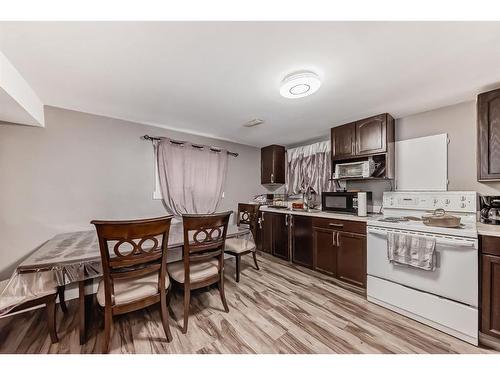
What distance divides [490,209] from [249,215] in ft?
8.84

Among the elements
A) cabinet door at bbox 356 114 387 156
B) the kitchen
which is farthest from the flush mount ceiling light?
cabinet door at bbox 356 114 387 156

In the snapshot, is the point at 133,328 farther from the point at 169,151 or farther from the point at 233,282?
the point at 169,151

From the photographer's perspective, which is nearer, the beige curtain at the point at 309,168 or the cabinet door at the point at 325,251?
the cabinet door at the point at 325,251

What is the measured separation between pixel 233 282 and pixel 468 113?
337 cm

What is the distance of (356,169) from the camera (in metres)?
2.63

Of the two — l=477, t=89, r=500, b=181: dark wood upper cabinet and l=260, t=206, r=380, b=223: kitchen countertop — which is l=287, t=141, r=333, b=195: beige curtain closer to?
l=260, t=206, r=380, b=223: kitchen countertop

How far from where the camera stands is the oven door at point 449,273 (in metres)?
1.51

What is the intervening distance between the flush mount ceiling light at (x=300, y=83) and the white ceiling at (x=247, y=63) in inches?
2.0

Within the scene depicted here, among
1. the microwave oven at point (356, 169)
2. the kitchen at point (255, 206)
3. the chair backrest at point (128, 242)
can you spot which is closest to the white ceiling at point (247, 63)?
the kitchen at point (255, 206)

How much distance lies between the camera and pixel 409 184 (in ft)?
7.86

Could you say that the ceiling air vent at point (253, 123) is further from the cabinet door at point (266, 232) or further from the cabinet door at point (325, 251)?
the cabinet door at point (325, 251)

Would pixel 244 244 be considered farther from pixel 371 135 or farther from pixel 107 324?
pixel 371 135
